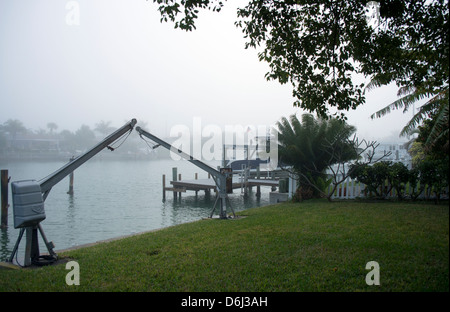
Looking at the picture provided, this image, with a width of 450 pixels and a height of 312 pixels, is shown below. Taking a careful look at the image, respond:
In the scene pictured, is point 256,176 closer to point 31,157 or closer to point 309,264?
point 309,264

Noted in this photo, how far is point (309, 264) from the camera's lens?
4.96 metres

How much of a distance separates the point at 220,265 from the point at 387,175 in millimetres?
7846

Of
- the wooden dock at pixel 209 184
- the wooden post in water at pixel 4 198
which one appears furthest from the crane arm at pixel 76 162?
the wooden dock at pixel 209 184

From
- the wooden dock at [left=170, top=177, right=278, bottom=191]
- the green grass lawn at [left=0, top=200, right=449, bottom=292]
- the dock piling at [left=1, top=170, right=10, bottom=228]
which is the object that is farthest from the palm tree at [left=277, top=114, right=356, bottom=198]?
the dock piling at [left=1, top=170, right=10, bottom=228]

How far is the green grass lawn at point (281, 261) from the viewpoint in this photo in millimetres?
3760

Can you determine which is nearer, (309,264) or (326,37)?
(309,264)

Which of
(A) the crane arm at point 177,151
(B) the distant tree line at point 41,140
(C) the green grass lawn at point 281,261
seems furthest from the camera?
(B) the distant tree line at point 41,140

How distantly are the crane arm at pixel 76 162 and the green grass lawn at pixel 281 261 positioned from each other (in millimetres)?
1545

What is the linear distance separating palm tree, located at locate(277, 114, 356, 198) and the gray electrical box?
33.8 ft

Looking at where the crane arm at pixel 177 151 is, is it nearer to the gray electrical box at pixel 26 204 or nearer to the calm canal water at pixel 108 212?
the gray electrical box at pixel 26 204

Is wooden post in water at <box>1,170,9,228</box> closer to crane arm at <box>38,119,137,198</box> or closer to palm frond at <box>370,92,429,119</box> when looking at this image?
crane arm at <box>38,119,137,198</box>

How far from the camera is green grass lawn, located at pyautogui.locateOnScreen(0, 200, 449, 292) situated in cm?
376
